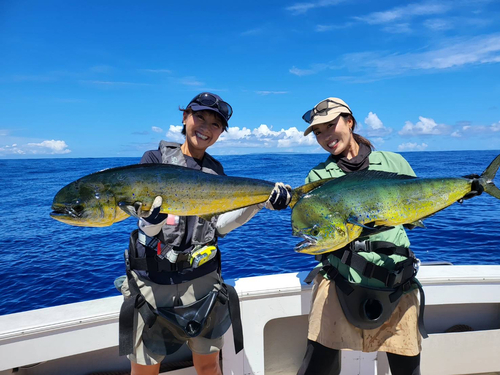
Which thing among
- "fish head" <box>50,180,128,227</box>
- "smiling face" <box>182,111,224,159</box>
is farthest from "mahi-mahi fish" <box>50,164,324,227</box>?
"smiling face" <box>182,111,224,159</box>

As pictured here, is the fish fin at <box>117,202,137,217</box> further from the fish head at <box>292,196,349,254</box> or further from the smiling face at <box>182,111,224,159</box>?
the fish head at <box>292,196,349,254</box>

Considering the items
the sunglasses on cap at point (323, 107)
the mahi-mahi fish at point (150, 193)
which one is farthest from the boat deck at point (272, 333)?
the sunglasses on cap at point (323, 107)

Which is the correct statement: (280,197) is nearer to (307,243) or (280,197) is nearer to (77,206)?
(307,243)

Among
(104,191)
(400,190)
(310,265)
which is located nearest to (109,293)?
(310,265)

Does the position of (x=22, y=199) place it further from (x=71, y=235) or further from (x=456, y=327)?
(x=456, y=327)

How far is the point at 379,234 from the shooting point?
7.85ft

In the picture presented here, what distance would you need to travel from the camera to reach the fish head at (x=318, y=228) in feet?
5.90

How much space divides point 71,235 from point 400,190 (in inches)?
580

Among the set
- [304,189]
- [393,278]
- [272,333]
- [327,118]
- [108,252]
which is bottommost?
[108,252]

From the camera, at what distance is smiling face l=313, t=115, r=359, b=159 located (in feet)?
8.11

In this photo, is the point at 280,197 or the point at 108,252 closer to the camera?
the point at 280,197

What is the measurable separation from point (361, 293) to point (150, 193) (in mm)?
1552

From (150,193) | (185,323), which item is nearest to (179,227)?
(150,193)

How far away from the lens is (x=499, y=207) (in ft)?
57.0
